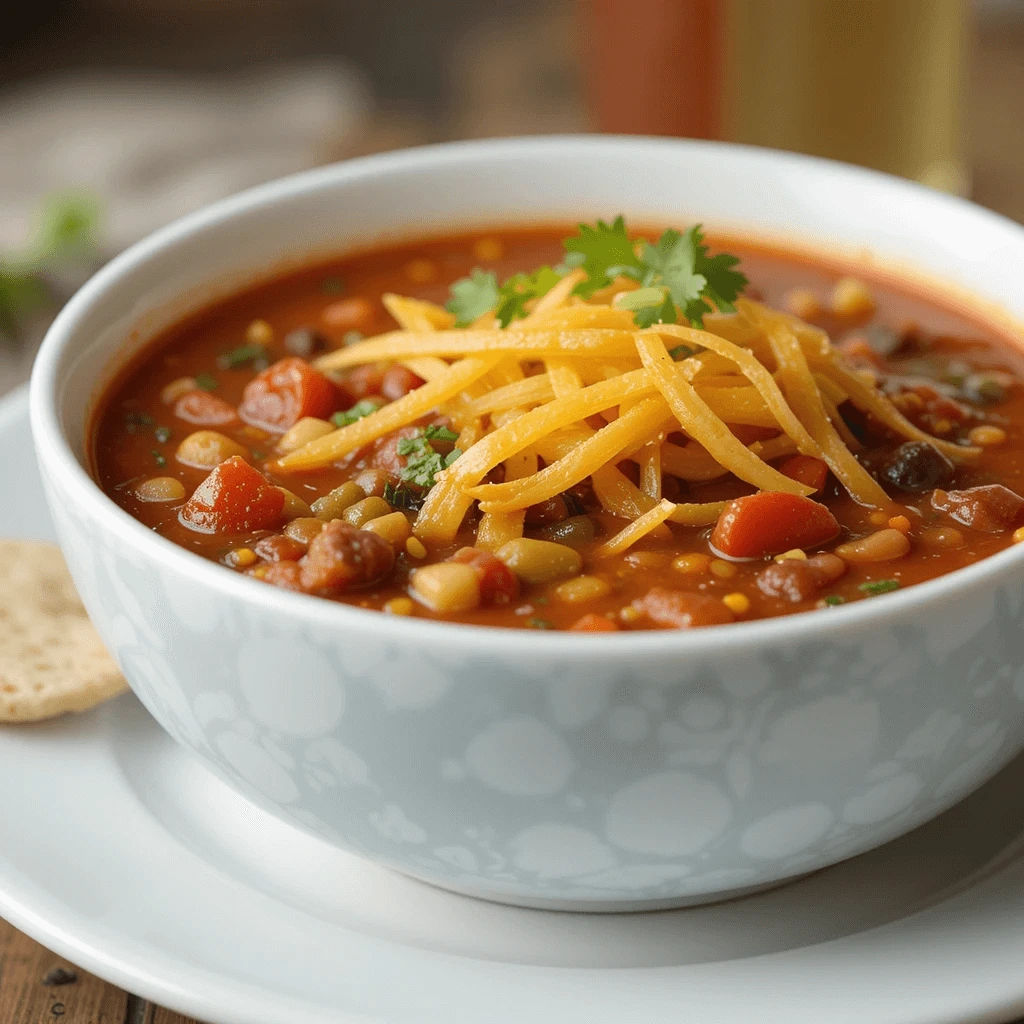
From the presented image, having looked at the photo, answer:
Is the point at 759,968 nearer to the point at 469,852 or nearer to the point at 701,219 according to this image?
the point at 469,852

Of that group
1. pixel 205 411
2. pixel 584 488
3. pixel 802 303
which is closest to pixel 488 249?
pixel 802 303

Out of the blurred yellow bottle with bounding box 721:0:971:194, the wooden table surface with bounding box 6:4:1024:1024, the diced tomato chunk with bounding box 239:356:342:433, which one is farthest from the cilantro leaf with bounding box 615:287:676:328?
the blurred yellow bottle with bounding box 721:0:971:194

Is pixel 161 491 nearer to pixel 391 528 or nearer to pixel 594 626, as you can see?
pixel 391 528

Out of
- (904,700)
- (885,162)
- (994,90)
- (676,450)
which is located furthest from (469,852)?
(994,90)

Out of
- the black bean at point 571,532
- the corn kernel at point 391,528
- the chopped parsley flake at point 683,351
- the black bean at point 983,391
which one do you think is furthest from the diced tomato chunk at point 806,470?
the corn kernel at point 391,528

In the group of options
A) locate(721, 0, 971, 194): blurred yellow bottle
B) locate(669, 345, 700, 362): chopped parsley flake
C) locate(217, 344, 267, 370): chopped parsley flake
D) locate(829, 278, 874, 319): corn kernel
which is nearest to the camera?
locate(669, 345, 700, 362): chopped parsley flake

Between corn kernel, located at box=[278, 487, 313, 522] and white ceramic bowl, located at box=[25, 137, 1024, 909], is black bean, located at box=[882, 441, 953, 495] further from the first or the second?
corn kernel, located at box=[278, 487, 313, 522]

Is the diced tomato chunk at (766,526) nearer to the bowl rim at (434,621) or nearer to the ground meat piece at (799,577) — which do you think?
the ground meat piece at (799,577)
